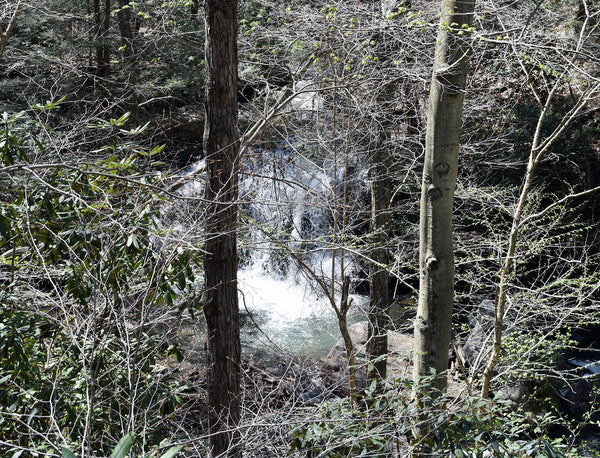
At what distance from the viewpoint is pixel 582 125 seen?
9945 mm

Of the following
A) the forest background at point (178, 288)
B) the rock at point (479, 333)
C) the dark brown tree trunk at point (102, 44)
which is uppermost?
the dark brown tree trunk at point (102, 44)

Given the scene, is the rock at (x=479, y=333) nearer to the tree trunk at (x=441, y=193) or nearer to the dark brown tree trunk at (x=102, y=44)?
the tree trunk at (x=441, y=193)

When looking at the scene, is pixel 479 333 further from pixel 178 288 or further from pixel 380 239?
pixel 178 288

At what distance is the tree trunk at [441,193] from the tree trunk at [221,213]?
1.55 metres

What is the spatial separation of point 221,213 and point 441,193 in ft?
5.87

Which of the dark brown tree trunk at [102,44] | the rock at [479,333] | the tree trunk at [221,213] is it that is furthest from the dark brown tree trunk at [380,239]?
the dark brown tree trunk at [102,44]

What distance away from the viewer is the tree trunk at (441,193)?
10.8 ft

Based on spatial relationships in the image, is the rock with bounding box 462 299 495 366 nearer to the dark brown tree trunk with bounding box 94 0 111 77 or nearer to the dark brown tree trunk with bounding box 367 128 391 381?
the dark brown tree trunk with bounding box 367 128 391 381

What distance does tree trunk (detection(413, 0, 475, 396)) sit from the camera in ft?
10.8

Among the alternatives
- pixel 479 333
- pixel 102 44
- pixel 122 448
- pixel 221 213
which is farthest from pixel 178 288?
pixel 102 44

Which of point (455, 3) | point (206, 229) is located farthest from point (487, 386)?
point (455, 3)

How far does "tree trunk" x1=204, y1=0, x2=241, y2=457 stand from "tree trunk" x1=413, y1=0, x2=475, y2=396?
1.55m

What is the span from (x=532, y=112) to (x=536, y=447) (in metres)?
8.61

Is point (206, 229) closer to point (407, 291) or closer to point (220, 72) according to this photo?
point (220, 72)
